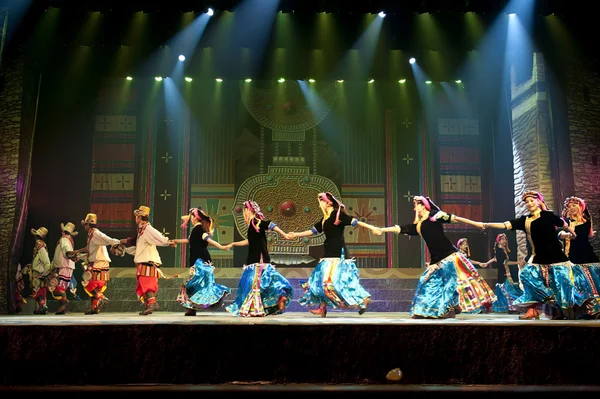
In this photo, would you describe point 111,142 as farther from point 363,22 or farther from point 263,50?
point 363,22

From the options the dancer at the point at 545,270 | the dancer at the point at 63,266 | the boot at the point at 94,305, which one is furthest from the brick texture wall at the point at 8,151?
the dancer at the point at 545,270

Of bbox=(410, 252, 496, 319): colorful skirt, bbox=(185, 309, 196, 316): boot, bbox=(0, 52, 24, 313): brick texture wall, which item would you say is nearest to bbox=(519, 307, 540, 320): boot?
bbox=(410, 252, 496, 319): colorful skirt

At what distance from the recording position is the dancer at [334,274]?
6852 millimetres

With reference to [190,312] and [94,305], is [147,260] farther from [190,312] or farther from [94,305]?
[94,305]

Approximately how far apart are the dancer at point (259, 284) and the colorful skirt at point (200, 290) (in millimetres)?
444

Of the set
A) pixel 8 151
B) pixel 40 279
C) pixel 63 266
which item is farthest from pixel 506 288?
pixel 8 151

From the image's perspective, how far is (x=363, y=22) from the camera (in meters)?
9.91

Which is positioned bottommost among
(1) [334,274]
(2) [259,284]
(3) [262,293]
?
(3) [262,293]

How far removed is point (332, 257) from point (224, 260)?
5.52m

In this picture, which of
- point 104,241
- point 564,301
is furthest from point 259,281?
point 564,301

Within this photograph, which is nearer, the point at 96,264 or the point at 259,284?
the point at 259,284

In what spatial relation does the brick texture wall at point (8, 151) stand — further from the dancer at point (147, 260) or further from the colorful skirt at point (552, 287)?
the colorful skirt at point (552, 287)

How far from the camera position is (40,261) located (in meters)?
9.39

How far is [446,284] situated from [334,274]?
1372 mm
